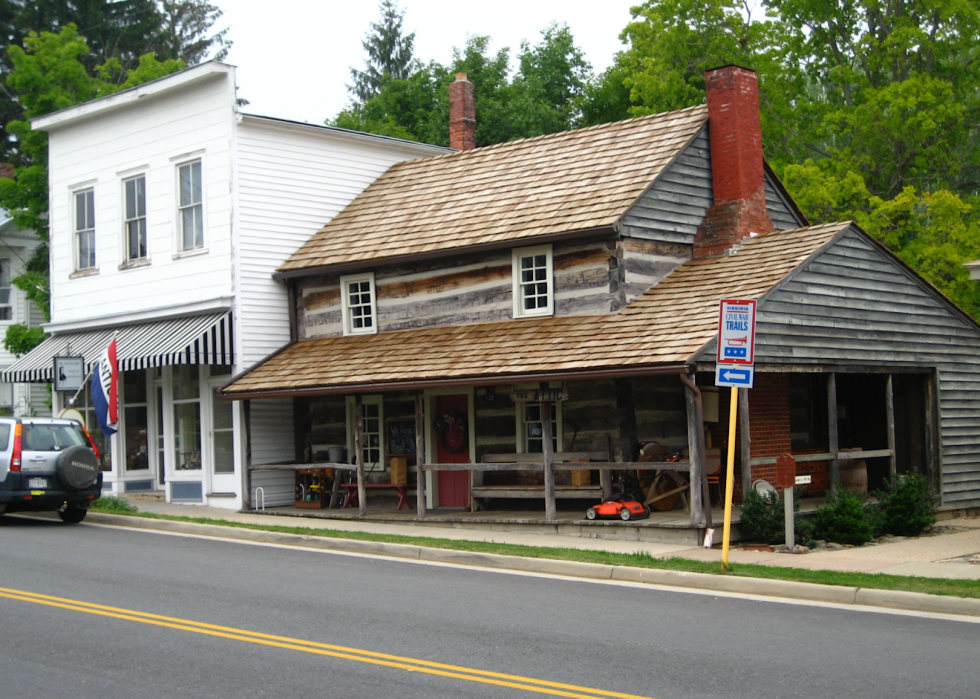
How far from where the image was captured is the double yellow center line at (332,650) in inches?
289

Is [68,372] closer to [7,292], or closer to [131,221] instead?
[131,221]

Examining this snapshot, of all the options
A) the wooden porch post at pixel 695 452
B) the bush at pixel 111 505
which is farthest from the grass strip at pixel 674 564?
the bush at pixel 111 505

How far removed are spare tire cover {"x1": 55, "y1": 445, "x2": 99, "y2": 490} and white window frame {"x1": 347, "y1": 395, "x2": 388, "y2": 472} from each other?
4.86 m

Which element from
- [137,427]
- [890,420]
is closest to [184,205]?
[137,427]

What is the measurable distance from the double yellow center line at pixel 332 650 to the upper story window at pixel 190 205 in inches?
472

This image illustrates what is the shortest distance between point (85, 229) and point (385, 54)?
132ft

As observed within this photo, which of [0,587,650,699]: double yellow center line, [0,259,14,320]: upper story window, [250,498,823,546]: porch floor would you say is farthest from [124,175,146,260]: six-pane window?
[0,587,650,699]: double yellow center line

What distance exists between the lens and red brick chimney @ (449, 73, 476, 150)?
27.0m

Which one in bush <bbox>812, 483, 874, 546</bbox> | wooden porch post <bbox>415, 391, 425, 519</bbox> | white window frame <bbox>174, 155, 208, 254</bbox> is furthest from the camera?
white window frame <bbox>174, 155, 208, 254</bbox>

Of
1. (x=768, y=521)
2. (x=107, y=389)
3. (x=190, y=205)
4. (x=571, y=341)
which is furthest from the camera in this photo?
(x=190, y=205)

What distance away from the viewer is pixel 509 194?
1998 centimetres

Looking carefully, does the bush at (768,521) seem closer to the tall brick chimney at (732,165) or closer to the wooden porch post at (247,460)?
the tall brick chimney at (732,165)

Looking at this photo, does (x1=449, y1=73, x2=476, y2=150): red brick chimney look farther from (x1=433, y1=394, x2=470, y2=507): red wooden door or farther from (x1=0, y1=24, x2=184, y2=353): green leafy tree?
(x1=0, y1=24, x2=184, y2=353): green leafy tree

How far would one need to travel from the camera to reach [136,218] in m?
23.2
